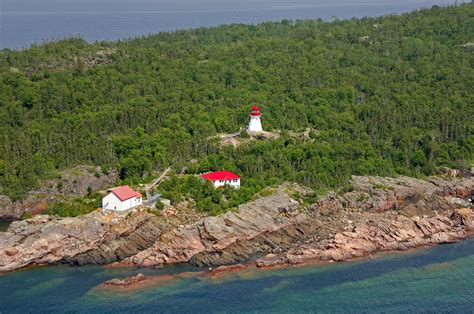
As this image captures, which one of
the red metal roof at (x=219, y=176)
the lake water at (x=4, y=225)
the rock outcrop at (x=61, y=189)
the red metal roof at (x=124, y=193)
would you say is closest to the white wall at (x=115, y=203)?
the red metal roof at (x=124, y=193)

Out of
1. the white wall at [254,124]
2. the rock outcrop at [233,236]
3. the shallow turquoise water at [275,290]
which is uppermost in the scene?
the white wall at [254,124]

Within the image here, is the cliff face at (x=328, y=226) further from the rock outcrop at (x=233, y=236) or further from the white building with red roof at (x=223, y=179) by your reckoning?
the white building with red roof at (x=223, y=179)

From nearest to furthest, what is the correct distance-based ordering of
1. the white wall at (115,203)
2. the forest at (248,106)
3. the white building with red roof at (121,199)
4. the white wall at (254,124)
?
the white building with red roof at (121,199)
the white wall at (115,203)
the forest at (248,106)
the white wall at (254,124)

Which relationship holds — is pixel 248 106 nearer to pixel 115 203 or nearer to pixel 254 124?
pixel 254 124

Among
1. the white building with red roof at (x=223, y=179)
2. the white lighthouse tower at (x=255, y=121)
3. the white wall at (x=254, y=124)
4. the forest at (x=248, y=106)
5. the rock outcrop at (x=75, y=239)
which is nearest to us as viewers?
the rock outcrop at (x=75, y=239)

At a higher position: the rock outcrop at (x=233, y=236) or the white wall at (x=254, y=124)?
the white wall at (x=254, y=124)

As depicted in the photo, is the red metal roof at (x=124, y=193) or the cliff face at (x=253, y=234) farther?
the red metal roof at (x=124, y=193)
